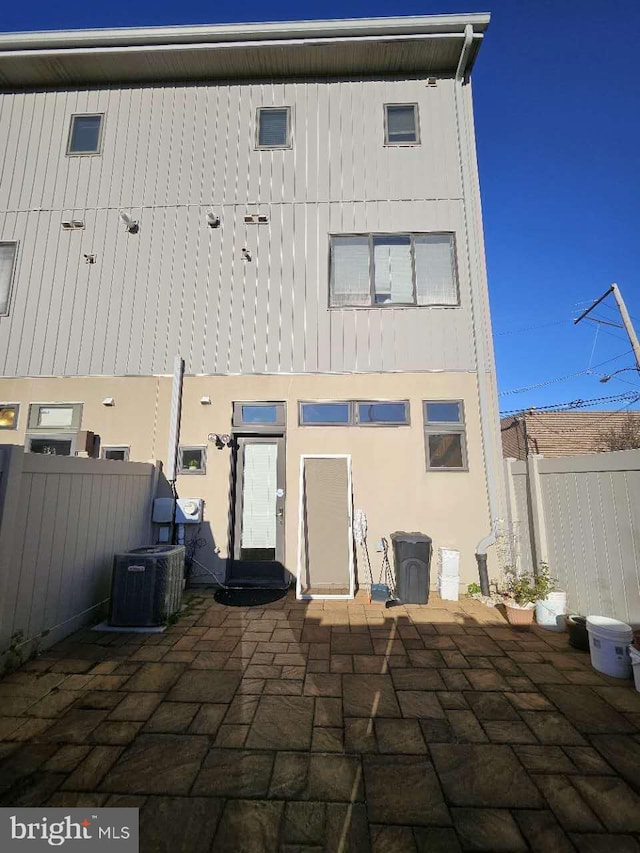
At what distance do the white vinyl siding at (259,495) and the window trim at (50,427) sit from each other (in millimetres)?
2807

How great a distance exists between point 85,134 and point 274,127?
3604 millimetres

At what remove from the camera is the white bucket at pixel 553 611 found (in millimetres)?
4008

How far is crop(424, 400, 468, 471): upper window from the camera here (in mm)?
5621

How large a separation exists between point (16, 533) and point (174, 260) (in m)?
4.97

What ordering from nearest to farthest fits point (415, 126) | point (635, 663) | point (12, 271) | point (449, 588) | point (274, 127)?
point (635, 663)
point (449, 588)
point (12, 271)
point (415, 126)
point (274, 127)

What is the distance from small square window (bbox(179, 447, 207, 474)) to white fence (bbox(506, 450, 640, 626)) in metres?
4.67

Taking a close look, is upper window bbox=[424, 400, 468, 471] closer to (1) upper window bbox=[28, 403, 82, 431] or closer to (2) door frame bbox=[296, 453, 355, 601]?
(2) door frame bbox=[296, 453, 355, 601]

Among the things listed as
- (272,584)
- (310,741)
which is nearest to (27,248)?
(272,584)

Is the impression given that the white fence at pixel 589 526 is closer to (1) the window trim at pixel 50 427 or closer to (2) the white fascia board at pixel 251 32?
(1) the window trim at pixel 50 427

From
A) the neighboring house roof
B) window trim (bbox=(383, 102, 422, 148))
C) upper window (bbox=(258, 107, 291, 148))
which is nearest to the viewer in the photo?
window trim (bbox=(383, 102, 422, 148))

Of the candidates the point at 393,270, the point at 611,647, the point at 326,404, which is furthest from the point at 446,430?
the point at 611,647

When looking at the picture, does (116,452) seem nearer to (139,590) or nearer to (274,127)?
(139,590)

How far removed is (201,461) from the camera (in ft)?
18.9

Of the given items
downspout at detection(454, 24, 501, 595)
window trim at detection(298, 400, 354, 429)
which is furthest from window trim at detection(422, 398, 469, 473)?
window trim at detection(298, 400, 354, 429)
